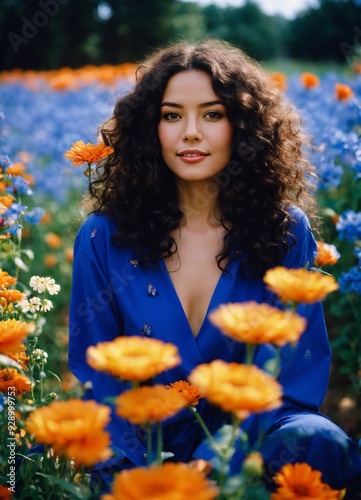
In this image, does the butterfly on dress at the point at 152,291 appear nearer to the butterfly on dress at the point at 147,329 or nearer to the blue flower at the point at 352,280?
the butterfly on dress at the point at 147,329

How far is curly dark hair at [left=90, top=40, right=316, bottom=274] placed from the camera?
169 cm

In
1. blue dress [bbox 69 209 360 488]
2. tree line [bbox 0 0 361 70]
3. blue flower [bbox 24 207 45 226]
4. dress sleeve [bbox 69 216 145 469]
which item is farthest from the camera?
tree line [bbox 0 0 361 70]

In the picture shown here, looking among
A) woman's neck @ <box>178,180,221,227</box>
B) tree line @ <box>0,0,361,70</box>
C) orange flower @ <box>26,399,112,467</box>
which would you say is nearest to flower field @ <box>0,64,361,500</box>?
orange flower @ <box>26,399,112,467</box>

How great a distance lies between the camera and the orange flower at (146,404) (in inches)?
31.2

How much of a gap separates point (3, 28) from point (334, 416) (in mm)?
11349

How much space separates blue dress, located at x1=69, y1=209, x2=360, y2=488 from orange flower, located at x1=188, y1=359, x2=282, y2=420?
729 millimetres

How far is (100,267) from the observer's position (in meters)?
1.72

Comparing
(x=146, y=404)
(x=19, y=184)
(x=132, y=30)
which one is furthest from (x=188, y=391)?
(x=132, y=30)

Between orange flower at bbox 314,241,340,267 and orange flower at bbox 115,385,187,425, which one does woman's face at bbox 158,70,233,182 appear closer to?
orange flower at bbox 314,241,340,267

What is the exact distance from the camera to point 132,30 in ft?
53.5

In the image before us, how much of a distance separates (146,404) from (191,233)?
1015 millimetres

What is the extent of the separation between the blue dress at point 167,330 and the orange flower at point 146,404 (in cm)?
68

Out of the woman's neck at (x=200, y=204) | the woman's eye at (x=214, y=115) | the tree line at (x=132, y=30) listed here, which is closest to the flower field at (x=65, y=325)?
the woman's neck at (x=200, y=204)

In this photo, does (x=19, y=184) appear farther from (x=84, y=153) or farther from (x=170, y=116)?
(x=170, y=116)
